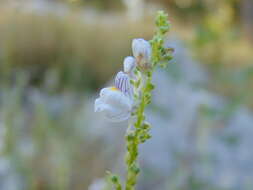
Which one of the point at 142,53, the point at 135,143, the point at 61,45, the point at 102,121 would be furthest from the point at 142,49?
the point at 61,45

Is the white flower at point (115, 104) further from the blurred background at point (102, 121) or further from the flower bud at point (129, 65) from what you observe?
the blurred background at point (102, 121)

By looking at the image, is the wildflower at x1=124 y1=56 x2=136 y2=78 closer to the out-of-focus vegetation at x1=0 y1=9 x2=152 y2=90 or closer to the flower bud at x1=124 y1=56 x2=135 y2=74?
the flower bud at x1=124 y1=56 x2=135 y2=74

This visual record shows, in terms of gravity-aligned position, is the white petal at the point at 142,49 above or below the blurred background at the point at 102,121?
below

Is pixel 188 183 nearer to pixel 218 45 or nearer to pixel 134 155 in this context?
pixel 134 155

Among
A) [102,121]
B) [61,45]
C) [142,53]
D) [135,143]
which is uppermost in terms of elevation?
[61,45]

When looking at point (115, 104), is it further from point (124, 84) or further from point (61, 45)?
point (61, 45)

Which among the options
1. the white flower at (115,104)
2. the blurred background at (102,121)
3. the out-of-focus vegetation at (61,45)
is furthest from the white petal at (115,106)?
the out-of-focus vegetation at (61,45)
